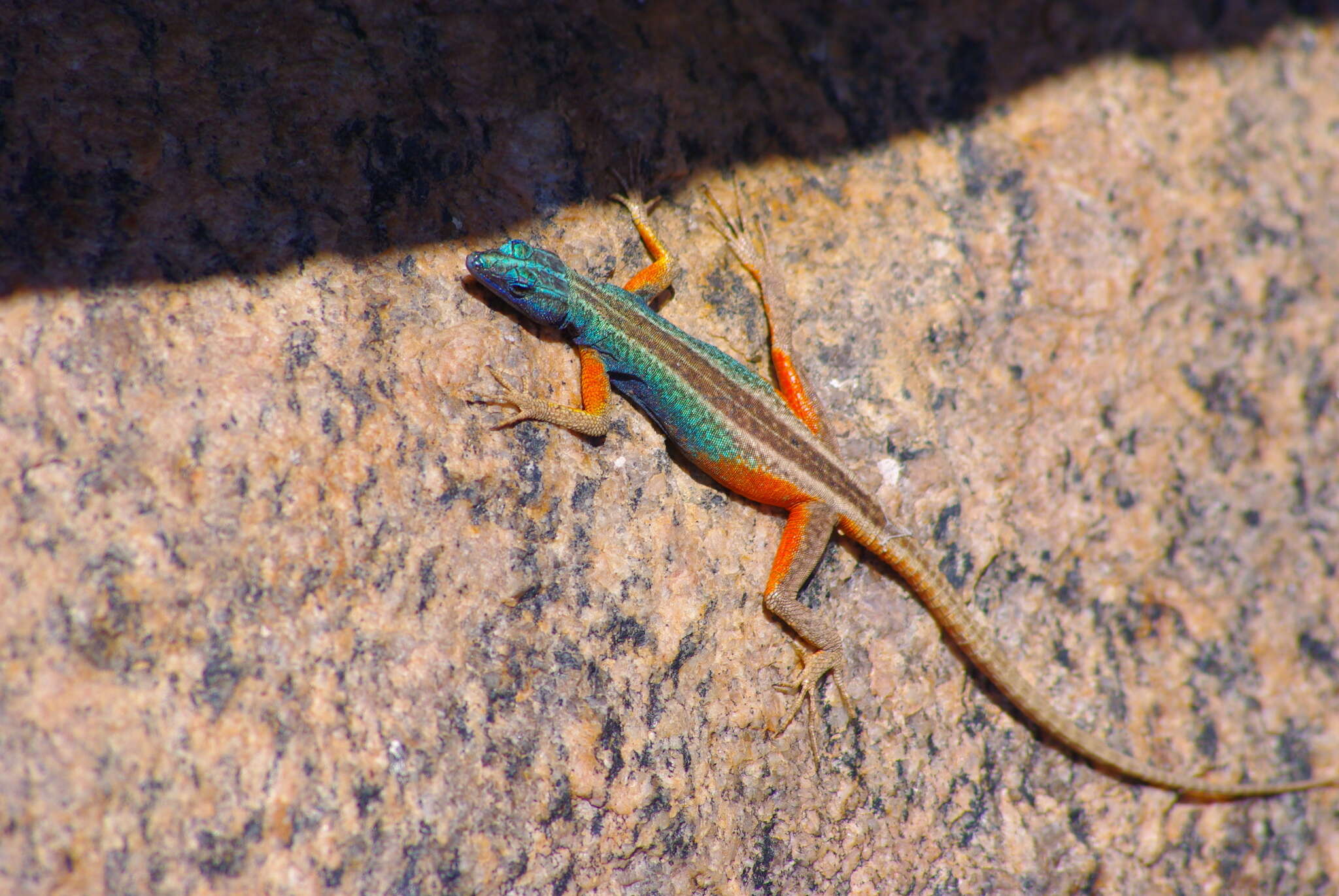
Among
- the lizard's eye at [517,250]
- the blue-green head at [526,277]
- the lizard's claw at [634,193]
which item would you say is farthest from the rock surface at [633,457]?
the lizard's eye at [517,250]

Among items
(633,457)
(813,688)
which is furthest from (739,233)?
(813,688)

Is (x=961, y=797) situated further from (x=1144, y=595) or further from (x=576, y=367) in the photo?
(x=576, y=367)

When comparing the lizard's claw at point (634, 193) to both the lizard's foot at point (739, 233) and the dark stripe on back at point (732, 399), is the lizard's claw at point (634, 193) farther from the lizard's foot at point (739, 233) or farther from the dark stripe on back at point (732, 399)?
the dark stripe on back at point (732, 399)

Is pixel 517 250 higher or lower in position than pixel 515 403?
higher

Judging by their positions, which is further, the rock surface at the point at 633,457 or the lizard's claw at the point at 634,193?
the lizard's claw at the point at 634,193

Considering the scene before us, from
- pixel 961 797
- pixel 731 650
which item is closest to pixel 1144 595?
pixel 961 797

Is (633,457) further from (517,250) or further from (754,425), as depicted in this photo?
(517,250)
